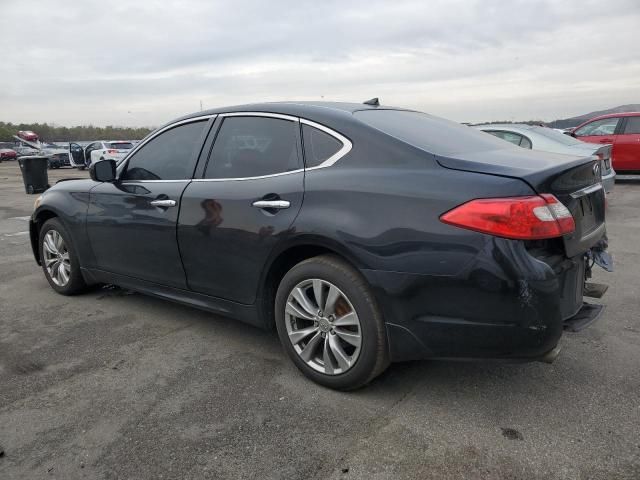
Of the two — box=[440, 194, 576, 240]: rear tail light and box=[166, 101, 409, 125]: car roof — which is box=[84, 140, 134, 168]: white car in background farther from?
box=[440, 194, 576, 240]: rear tail light

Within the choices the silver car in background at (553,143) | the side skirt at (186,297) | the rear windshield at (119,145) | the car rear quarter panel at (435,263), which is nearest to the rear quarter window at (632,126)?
the silver car in background at (553,143)

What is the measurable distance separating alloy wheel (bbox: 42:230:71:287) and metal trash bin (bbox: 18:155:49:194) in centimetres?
1064

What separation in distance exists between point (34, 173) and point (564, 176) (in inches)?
581

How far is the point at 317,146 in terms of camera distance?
3.06 metres

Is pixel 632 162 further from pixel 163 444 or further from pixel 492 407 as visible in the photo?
pixel 163 444

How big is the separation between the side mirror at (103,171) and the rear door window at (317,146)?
1820mm

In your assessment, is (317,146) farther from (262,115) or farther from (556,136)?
(556,136)

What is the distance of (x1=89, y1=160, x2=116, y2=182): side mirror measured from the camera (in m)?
4.13

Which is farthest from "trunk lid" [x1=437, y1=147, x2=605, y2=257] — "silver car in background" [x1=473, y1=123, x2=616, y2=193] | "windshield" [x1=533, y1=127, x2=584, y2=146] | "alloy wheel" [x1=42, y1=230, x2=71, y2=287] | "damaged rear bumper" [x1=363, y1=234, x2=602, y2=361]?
"windshield" [x1=533, y1=127, x2=584, y2=146]

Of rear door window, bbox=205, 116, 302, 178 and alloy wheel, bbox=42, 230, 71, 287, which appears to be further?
alloy wheel, bbox=42, 230, 71, 287

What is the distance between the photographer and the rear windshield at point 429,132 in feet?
9.49

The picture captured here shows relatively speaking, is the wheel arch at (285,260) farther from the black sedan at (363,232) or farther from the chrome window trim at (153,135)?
the chrome window trim at (153,135)

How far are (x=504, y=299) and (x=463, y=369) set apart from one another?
0.95 m

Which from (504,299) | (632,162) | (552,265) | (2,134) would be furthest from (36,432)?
(2,134)
